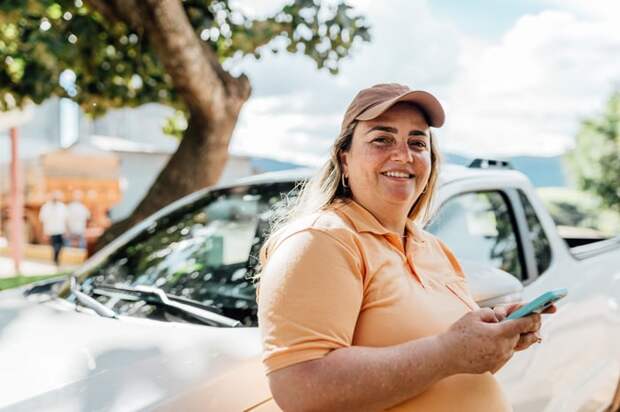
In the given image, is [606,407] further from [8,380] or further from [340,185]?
[8,380]

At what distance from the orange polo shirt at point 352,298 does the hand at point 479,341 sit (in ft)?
0.37

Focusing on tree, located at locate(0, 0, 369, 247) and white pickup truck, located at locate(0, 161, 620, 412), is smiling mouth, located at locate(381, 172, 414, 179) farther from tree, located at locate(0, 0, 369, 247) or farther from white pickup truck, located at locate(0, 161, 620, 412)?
tree, located at locate(0, 0, 369, 247)

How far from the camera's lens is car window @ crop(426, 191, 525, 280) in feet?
9.66

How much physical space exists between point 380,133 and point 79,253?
12.5 metres

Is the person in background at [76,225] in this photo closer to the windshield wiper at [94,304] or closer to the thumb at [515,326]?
the windshield wiper at [94,304]

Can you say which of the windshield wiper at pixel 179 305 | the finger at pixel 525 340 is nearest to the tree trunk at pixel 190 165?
the windshield wiper at pixel 179 305

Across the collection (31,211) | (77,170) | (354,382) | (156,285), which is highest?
(354,382)

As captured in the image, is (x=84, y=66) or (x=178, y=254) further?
(x=84, y=66)

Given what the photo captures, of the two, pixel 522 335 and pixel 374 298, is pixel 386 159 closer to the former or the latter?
pixel 374 298

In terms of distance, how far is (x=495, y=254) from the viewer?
329 centimetres

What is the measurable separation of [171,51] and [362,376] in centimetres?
461

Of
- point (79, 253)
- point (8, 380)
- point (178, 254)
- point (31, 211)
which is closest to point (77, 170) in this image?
point (31, 211)

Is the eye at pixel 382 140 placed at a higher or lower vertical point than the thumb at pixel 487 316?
higher

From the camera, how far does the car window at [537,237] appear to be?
11.0ft
